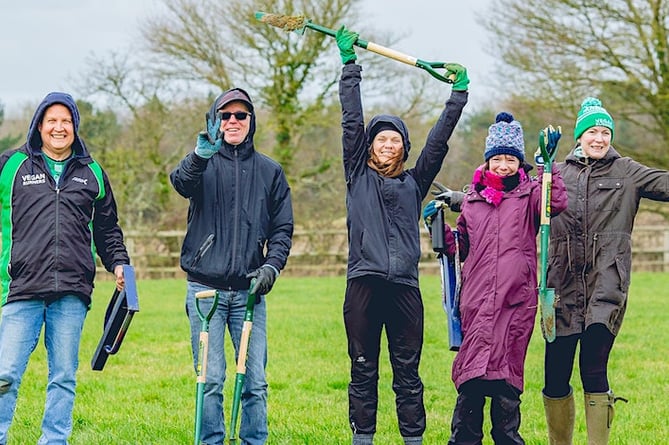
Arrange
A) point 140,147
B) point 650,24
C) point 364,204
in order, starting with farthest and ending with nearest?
1. point 140,147
2. point 650,24
3. point 364,204

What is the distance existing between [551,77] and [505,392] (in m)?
19.4

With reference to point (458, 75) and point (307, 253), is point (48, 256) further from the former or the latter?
point (307, 253)

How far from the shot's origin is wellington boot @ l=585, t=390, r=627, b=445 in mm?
5664

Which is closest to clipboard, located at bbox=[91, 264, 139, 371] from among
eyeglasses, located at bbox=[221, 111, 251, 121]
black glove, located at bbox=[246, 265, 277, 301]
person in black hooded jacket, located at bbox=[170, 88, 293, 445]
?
person in black hooded jacket, located at bbox=[170, 88, 293, 445]

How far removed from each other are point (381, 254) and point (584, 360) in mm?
1381

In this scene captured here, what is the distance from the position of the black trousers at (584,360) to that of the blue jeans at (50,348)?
Result: 2.81 m

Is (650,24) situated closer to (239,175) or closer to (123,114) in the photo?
(123,114)

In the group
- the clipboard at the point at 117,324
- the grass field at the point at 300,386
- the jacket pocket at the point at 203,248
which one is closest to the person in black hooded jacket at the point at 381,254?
the grass field at the point at 300,386

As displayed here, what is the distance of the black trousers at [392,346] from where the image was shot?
563 cm

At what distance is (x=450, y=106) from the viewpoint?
18.8 ft

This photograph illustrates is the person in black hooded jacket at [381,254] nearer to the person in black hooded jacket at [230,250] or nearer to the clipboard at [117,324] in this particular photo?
the person in black hooded jacket at [230,250]

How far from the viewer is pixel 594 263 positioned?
224 inches

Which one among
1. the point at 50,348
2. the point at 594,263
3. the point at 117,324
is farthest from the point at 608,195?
the point at 50,348

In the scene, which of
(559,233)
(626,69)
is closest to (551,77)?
(626,69)
